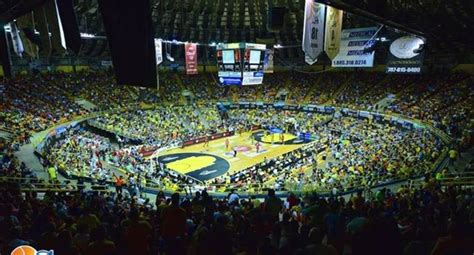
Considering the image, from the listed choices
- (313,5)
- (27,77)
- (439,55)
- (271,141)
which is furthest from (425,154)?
(27,77)

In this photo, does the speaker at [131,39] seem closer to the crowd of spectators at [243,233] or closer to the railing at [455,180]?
the crowd of spectators at [243,233]

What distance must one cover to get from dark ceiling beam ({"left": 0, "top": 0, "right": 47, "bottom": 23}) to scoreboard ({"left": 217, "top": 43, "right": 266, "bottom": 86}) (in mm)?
13922

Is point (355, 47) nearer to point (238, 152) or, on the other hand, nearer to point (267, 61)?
point (267, 61)

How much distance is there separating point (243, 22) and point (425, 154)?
112 feet

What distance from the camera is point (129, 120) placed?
131 ft

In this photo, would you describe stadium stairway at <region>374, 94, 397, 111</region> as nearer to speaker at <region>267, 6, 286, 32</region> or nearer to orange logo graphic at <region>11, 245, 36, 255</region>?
speaker at <region>267, 6, 286, 32</region>

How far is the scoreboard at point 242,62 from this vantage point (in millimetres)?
24531

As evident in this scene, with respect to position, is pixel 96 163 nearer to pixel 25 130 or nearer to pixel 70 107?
pixel 25 130

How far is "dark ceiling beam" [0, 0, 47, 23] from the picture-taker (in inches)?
459

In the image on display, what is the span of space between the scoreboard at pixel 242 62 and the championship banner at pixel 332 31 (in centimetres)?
1047

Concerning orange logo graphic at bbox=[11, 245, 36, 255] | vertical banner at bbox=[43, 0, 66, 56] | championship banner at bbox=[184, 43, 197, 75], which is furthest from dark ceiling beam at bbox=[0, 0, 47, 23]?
championship banner at bbox=[184, 43, 197, 75]

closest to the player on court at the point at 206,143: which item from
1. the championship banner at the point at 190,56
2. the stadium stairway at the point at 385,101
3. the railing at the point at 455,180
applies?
the championship banner at the point at 190,56

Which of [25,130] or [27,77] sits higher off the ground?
[27,77]

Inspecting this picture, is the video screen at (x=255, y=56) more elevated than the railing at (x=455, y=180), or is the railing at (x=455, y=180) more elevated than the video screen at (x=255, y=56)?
the video screen at (x=255, y=56)
